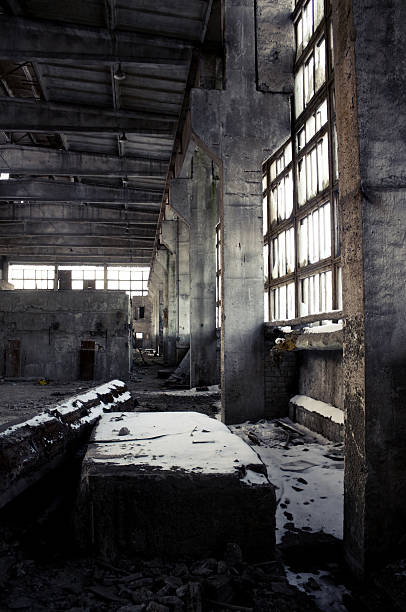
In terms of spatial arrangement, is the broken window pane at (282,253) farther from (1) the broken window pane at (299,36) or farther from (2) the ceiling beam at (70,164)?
(2) the ceiling beam at (70,164)

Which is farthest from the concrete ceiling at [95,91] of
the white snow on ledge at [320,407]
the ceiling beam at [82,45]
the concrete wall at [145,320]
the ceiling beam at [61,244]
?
the concrete wall at [145,320]

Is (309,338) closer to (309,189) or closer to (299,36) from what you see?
(309,189)

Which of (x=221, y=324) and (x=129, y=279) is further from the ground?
(x=129, y=279)

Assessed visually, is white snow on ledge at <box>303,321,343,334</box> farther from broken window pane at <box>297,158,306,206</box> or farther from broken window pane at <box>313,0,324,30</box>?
broken window pane at <box>313,0,324,30</box>

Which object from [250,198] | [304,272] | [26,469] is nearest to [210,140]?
[250,198]

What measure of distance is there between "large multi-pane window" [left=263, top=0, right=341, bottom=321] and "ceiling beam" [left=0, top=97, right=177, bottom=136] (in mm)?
3585

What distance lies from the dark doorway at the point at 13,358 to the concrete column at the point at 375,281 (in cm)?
1267

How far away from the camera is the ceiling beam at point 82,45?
9250mm

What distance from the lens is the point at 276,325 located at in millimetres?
8016

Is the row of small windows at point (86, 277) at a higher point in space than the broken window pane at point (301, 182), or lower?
higher

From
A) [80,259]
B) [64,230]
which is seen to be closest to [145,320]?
[80,259]

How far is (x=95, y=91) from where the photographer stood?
1193 cm

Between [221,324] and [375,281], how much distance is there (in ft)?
18.3

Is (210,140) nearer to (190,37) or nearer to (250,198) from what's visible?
(250,198)
